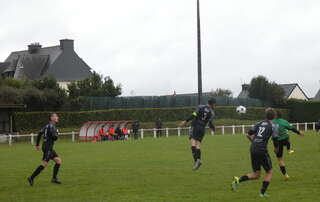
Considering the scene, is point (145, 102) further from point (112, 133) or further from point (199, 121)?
point (199, 121)

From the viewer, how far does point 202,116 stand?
17.7 m

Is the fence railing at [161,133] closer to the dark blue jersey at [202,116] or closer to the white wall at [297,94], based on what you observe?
the dark blue jersey at [202,116]

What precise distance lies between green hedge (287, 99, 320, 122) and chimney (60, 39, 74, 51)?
35054 mm

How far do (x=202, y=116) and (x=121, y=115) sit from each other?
43.4 metres

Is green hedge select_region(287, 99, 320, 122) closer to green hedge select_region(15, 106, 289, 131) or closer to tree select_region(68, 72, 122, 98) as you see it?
green hedge select_region(15, 106, 289, 131)

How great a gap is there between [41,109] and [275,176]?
4512 cm

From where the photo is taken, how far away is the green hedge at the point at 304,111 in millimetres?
68562

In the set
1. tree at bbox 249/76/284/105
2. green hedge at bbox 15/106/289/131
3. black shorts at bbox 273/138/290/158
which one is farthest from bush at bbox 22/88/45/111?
black shorts at bbox 273/138/290/158

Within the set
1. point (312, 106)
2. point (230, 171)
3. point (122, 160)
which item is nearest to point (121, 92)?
point (312, 106)

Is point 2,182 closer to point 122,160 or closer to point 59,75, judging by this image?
point 122,160

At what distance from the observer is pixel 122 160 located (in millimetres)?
23328

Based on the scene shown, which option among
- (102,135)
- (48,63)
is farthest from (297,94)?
(102,135)

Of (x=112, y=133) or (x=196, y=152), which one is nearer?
(x=196, y=152)

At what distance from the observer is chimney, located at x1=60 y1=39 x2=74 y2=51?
291 ft
